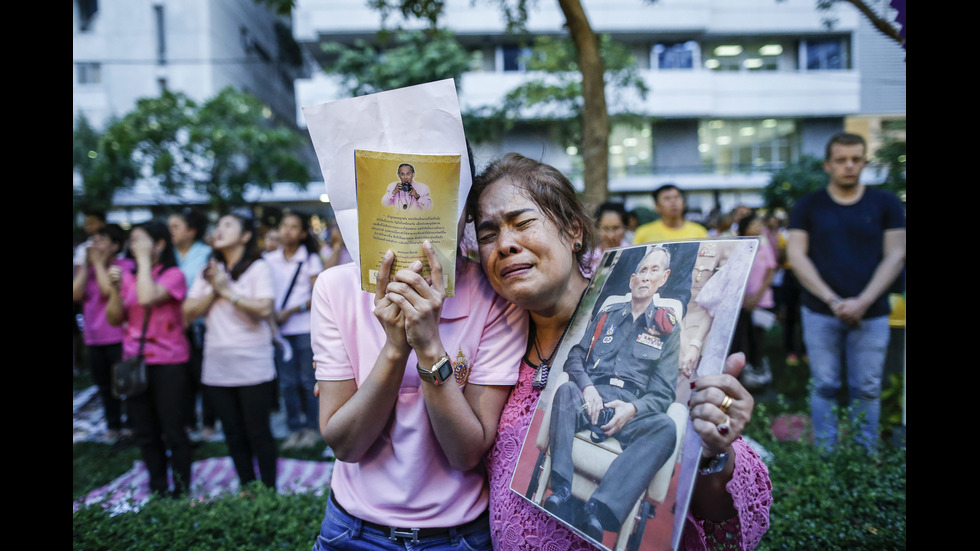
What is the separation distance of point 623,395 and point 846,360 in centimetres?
358

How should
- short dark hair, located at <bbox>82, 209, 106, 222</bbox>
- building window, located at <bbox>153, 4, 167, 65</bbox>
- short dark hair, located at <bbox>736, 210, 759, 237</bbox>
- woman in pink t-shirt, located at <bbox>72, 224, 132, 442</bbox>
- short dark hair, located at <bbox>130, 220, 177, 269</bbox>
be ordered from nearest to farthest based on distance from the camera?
short dark hair, located at <bbox>130, 220, 177, 269</bbox>
woman in pink t-shirt, located at <bbox>72, 224, 132, 442</bbox>
short dark hair, located at <bbox>82, 209, 106, 222</bbox>
short dark hair, located at <bbox>736, 210, 759, 237</bbox>
building window, located at <bbox>153, 4, 167, 65</bbox>

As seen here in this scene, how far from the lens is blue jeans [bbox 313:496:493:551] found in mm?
1624

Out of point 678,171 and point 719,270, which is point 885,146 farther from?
point 678,171

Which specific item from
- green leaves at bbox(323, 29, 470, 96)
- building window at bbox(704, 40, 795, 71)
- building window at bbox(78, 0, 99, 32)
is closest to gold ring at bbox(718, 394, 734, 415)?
green leaves at bbox(323, 29, 470, 96)

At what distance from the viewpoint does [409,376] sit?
1629mm

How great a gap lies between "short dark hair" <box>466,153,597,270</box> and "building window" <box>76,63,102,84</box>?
30248 mm

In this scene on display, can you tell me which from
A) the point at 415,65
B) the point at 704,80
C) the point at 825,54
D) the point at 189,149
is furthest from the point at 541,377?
the point at 825,54

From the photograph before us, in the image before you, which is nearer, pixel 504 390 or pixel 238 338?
pixel 504 390

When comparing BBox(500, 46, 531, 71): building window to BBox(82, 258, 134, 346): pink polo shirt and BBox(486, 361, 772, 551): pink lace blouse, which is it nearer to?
BBox(82, 258, 134, 346): pink polo shirt

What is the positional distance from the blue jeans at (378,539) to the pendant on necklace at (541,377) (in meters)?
0.45

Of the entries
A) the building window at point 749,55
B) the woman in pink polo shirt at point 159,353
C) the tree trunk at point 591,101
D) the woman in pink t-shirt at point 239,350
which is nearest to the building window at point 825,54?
the building window at point 749,55

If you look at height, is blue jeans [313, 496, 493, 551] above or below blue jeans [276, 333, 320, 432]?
above

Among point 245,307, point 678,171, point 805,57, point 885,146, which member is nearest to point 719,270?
point 245,307

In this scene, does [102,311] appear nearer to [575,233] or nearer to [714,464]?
[575,233]
